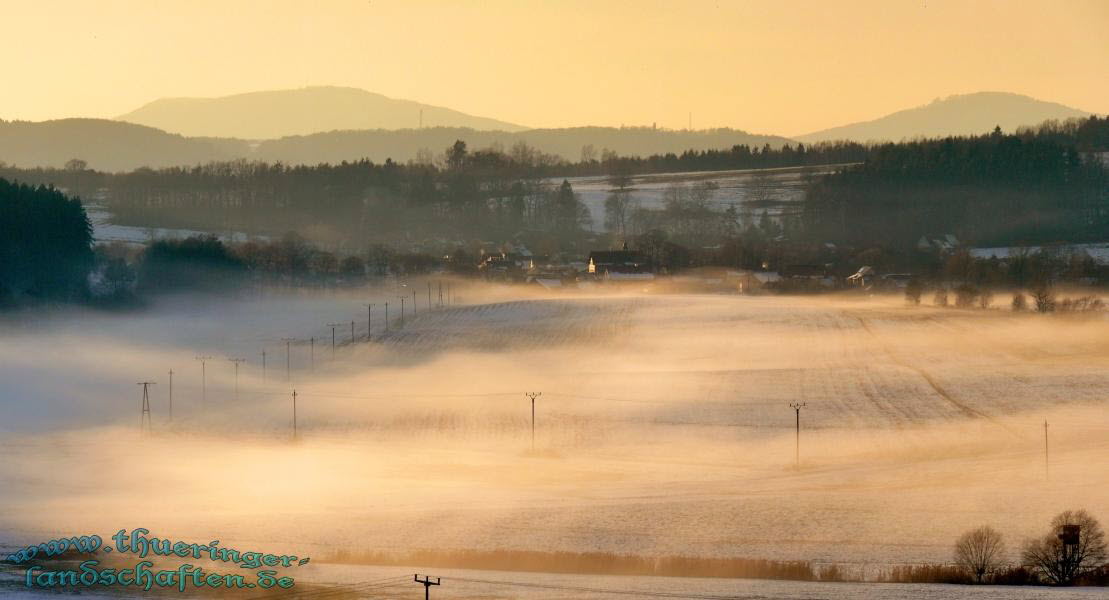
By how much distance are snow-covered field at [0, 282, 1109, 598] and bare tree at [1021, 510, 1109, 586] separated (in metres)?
1.68

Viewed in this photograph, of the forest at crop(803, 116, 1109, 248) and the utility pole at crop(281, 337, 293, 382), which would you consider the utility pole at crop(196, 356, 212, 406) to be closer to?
the utility pole at crop(281, 337, 293, 382)

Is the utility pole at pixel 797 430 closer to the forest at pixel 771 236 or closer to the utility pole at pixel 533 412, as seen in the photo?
the utility pole at pixel 533 412

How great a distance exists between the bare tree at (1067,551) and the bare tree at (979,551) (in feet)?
2.63

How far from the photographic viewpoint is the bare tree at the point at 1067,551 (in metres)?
42.8

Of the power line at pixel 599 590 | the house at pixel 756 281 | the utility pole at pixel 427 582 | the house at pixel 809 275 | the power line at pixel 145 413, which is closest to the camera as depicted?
the utility pole at pixel 427 582

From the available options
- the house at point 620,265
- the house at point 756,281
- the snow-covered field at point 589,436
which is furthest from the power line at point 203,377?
the house at point 620,265

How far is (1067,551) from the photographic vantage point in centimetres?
4341

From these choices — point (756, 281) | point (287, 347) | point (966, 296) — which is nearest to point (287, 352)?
point (287, 347)

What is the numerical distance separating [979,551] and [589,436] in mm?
22666

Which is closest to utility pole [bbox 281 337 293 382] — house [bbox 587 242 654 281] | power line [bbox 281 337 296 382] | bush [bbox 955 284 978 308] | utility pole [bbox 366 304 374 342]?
power line [bbox 281 337 296 382]

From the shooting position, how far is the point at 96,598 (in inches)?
1602

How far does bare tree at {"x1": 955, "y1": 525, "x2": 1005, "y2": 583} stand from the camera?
42.9 meters

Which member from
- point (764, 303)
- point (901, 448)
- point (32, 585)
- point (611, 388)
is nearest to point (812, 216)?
point (764, 303)

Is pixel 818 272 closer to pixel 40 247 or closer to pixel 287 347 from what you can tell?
pixel 287 347
